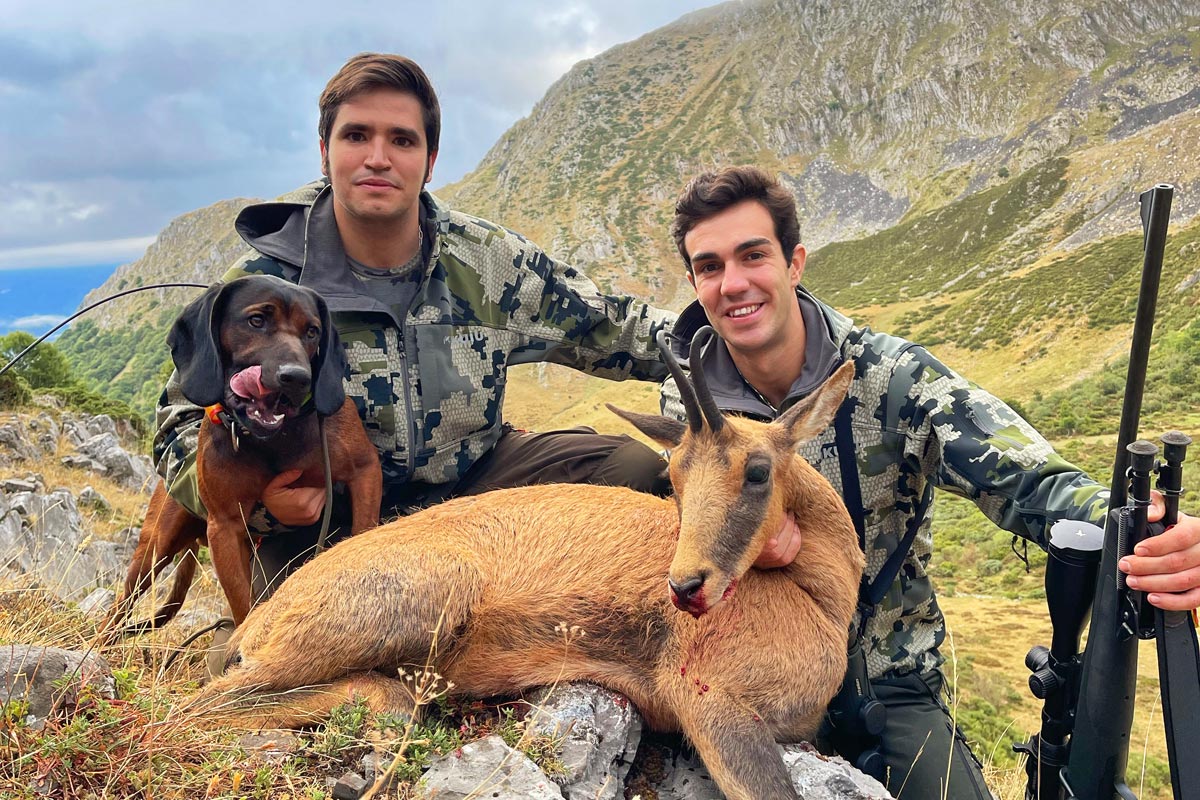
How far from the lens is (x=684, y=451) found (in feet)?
14.5

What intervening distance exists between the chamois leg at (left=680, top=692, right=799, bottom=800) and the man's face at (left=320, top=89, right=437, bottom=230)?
4316 mm

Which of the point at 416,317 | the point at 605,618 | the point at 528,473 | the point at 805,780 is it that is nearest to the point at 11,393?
the point at 416,317

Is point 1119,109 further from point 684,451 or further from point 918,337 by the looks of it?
point 684,451

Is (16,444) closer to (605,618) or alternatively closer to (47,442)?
(47,442)

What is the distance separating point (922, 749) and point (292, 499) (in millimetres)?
4945

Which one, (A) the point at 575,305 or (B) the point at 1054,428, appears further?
(B) the point at 1054,428

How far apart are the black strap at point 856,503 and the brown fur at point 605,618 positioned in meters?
0.75

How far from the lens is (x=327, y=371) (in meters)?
4.86

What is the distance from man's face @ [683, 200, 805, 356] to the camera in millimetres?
5602

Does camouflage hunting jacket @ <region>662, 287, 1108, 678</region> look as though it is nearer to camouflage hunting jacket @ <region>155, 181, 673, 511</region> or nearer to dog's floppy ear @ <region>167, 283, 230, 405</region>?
camouflage hunting jacket @ <region>155, 181, 673, 511</region>

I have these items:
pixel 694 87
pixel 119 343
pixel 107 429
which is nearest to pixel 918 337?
pixel 107 429

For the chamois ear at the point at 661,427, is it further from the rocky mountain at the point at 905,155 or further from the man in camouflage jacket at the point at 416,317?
the rocky mountain at the point at 905,155

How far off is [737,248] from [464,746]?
3.85 meters

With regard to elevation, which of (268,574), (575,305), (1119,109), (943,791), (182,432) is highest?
(1119,109)
